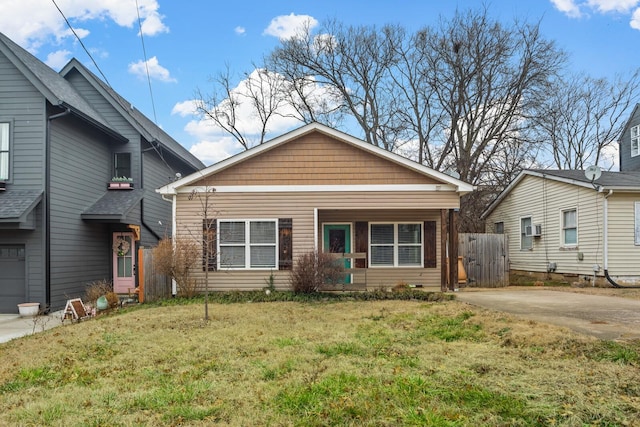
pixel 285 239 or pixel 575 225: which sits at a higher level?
pixel 575 225

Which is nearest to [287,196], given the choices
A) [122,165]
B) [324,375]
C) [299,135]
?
[299,135]

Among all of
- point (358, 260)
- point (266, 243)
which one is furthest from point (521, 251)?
point (266, 243)

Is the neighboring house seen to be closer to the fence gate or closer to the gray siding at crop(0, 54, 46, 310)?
the fence gate

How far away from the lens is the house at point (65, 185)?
37.1 feet

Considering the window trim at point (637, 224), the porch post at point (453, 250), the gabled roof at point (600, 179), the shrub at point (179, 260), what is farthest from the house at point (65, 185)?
the window trim at point (637, 224)

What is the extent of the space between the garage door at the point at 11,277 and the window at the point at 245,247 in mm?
4816

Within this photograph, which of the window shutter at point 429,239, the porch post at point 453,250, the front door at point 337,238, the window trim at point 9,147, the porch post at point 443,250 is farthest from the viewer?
the front door at point 337,238

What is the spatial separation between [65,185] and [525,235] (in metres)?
15.8

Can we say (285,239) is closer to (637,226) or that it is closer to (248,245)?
(248,245)

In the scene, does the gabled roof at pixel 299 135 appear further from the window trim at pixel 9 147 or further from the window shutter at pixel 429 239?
the window trim at pixel 9 147

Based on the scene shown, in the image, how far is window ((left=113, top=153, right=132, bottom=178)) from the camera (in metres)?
15.0

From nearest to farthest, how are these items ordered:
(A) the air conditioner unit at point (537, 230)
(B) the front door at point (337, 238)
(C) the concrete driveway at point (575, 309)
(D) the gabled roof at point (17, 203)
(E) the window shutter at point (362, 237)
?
(C) the concrete driveway at point (575, 309) → (D) the gabled roof at point (17, 203) → (E) the window shutter at point (362, 237) → (B) the front door at point (337, 238) → (A) the air conditioner unit at point (537, 230)

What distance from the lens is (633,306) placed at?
30.0 ft

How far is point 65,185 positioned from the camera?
40.3 ft
